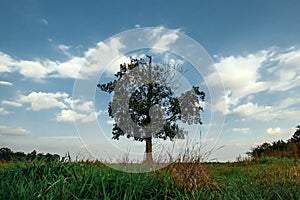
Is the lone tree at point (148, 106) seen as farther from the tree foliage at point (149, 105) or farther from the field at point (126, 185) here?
the field at point (126, 185)

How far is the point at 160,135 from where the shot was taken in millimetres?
18141

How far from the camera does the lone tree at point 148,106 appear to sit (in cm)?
1817

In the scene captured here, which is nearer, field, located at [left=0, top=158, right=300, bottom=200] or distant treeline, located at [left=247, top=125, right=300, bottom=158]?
field, located at [left=0, top=158, right=300, bottom=200]

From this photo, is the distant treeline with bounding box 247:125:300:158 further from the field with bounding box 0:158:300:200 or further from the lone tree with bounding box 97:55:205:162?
the field with bounding box 0:158:300:200

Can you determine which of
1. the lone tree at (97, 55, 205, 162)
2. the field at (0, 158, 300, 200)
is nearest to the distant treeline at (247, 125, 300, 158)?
the lone tree at (97, 55, 205, 162)

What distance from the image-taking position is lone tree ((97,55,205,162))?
18172 millimetres

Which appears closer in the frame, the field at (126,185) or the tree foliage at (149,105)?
the field at (126,185)

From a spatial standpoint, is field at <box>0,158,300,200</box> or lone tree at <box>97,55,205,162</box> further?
lone tree at <box>97,55,205,162</box>

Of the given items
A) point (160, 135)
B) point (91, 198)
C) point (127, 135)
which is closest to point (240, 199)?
point (91, 198)

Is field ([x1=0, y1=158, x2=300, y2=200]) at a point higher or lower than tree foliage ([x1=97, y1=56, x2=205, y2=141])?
lower

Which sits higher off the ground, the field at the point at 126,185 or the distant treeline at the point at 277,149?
the distant treeline at the point at 277,149

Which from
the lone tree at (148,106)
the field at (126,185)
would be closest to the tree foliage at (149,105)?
the lone tree at (148,106)

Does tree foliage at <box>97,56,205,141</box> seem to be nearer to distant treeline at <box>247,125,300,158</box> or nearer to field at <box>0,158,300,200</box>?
distant treeline at <box>247,125,300,158</box>

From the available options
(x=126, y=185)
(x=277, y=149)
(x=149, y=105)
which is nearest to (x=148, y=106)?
(x=149, y=105)
